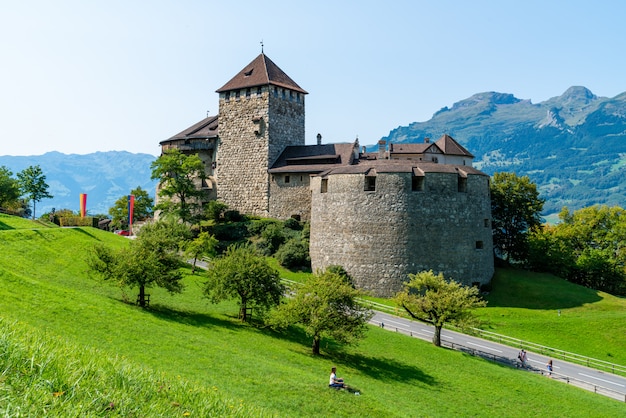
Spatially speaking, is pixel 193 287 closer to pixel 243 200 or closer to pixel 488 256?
pixel 243 200

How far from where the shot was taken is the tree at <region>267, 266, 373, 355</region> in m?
29.2

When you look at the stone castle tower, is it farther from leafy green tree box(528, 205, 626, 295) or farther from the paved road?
leafy green tree box(528, 205, 626, 295)

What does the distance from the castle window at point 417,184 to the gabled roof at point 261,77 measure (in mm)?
22571

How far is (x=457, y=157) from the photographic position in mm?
68500

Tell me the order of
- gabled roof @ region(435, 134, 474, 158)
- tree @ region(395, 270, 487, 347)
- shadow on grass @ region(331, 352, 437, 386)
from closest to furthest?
shadow on grass @ region(331, 352, 437, 386) → tree @ region(395, 270, 487, 347) → gabled roof @ region(435, 134, 474, 158)

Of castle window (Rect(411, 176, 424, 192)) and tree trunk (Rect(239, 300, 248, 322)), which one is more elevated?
castle window (Rect(411, 176, 424, 192))

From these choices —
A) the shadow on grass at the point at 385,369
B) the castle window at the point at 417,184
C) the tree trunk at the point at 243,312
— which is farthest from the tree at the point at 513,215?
the tree trunk at the point at 243,312

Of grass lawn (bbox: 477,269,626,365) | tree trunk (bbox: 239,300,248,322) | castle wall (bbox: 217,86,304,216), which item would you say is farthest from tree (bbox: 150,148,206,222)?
grass lawn (bbox: 477,269,626,365)

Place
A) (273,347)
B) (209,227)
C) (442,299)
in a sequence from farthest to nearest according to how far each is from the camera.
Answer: (209,227), (442,299), (273,347)

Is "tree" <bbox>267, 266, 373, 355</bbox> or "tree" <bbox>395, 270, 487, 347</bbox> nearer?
"tree" <bbox>267, 266, 373, 355</bbox>

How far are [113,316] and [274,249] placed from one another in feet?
100

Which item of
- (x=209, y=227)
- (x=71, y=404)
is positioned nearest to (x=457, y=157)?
(x=209, y=227)

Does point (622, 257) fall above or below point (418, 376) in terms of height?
above

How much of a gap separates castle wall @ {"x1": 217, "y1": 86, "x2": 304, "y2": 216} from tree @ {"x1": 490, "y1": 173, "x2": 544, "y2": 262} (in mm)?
25495
